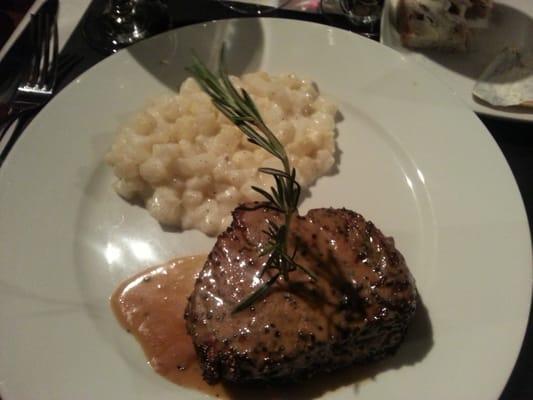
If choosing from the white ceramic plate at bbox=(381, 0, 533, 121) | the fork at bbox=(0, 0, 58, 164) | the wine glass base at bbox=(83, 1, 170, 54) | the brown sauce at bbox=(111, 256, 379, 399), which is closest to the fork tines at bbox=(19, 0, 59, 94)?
the fork at bbox=(0, 0, 58, 164)

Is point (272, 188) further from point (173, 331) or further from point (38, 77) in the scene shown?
point (38, 77)

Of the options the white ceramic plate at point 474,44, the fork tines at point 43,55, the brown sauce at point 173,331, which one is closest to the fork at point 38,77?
the fork tines at point 43,55

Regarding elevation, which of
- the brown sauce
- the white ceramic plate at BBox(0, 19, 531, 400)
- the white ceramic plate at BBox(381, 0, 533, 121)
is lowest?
the brown sauce

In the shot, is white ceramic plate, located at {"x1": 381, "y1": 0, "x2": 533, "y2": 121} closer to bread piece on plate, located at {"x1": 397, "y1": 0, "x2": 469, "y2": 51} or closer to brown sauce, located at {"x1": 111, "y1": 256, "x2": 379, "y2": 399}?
bread piece on plate, located at {"x1": 397, "y1": 0, "x2": 469, "y2": 51}

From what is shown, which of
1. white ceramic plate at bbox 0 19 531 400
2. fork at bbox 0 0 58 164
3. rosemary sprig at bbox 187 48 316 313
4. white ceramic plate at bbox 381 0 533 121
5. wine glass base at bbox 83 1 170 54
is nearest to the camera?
rosemary sprig at bbox 187 48 316 313

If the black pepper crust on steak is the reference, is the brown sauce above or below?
below

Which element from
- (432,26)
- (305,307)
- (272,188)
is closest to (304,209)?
→ (272,188)

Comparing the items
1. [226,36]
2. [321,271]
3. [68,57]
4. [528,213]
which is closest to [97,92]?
[68,57]
